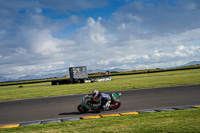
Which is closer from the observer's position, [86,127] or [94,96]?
[86,127]

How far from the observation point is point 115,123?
21.8 ft

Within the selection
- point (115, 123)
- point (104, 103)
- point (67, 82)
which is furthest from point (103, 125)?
point (67, 82)

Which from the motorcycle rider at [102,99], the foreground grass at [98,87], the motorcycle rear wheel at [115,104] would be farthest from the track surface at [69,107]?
the foreground grass at [98,87]

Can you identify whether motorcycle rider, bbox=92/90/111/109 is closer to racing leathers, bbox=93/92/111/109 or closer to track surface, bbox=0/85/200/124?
racing leathers, bbox=93/92/111/109

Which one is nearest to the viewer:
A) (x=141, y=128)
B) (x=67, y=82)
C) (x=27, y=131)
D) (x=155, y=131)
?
(x=155, y=131)

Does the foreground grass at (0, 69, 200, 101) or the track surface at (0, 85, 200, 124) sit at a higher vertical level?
the foreground grass at (0, 69, 200, 101)

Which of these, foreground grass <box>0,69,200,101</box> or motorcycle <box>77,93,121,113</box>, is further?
foreground grass <box>0,69,200,101</box>

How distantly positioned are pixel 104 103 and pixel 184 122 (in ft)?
14.8

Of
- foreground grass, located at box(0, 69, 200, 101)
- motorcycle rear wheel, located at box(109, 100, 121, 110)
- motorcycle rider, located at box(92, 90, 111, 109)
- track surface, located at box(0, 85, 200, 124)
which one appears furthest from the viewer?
foreground grass, located at box(0, 69, 200, 101)

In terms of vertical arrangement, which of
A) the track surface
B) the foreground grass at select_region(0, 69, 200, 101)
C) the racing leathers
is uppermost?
the racing leathers

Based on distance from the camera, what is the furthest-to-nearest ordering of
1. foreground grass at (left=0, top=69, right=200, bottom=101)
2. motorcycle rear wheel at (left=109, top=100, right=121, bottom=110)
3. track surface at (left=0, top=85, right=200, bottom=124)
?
foreground grass at (left=0, top=69, right=200, bottom=101), motorcycle rear wheel at (left=109, top=100, right=121, bottom=110), track surface at (left=0, top=85, right=200, bottom=124)

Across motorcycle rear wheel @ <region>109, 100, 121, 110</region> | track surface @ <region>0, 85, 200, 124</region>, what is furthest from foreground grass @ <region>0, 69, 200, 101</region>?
→ motorcycle rear wheel @ <region>109, 100, 121, 110</region>

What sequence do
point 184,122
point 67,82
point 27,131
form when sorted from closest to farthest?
1. point 184,122
2. point 27,131
3. point 67,82

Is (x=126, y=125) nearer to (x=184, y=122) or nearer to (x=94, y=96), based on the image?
(x=184, y=122)
